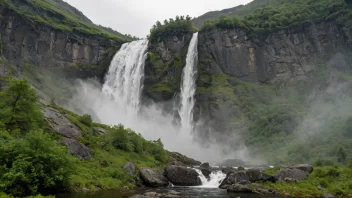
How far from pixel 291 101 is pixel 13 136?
8000 cm

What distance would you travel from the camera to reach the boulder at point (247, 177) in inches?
1505

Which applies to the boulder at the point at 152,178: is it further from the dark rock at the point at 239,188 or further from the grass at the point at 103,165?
the dark rock at the point at 239,188

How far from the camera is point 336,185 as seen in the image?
1401 inches

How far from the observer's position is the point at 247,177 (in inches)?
1517

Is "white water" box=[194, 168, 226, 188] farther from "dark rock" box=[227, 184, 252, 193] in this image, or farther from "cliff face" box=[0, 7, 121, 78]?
"cliff face" box=[0, 7, 121, 78]

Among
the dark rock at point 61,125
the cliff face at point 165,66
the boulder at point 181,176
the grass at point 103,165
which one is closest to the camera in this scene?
the grass at point 103,165

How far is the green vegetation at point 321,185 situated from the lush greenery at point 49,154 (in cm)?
1787

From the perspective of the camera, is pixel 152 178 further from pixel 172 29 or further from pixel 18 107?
pixel 172 29

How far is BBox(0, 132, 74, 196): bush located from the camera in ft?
74.3


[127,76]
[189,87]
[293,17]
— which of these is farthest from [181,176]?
[293,17]

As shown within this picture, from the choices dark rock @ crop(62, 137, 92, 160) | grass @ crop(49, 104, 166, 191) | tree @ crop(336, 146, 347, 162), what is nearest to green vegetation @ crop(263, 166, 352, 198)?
tree @ crop(336, 146, 347, 162)

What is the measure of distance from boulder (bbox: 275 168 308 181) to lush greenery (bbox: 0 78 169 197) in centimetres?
1804

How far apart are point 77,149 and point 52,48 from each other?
7207 centimetres

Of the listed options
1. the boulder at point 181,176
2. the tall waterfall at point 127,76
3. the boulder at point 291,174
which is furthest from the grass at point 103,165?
the tall waterfall at point 127,76
